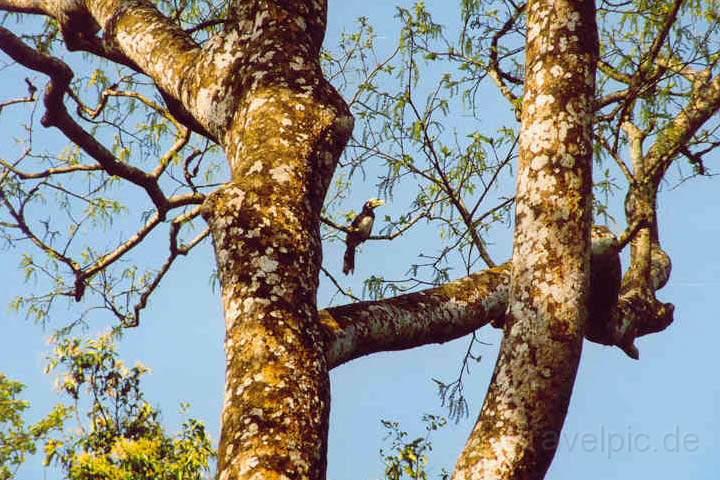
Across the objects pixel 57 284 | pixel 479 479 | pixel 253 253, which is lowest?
pixel 479 479

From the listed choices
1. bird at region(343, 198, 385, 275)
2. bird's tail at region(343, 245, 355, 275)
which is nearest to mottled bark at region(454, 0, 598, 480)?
bird at region(343, 198, 385, 275)

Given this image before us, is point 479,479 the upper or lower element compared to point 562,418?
lower

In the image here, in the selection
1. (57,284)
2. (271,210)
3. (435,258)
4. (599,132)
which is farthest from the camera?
(57,284)

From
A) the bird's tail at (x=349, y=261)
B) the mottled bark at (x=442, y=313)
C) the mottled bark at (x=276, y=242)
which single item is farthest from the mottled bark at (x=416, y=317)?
the bird's tail at (x=349, y=261)

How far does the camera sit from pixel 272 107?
3.03m

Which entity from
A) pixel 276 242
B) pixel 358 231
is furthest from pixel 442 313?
pixel 358 231

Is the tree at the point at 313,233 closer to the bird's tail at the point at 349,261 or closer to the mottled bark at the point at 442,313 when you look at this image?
the mottled bark at the point at 442,313

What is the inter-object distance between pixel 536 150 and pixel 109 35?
208 cm

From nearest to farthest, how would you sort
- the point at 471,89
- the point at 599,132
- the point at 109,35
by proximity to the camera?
the point at 109,35 → the point at 599,132 → the point at 471,89

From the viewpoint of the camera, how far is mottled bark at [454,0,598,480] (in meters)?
2.66

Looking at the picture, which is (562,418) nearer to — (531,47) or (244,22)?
(531,47)

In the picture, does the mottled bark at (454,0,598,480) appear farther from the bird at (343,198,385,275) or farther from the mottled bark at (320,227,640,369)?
the bird at (343,198,385,275)

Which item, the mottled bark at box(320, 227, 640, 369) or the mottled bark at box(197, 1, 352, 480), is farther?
the mottled bark at box(320, 227, 640, 369)

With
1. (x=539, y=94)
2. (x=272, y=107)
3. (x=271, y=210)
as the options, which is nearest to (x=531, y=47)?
(x=539, y=94)
